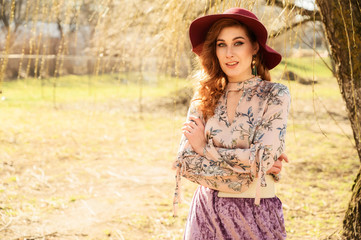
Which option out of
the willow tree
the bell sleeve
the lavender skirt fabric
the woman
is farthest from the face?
the willow tree

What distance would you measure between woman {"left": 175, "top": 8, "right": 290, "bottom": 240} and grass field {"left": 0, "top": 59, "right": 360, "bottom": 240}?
0.67 ft

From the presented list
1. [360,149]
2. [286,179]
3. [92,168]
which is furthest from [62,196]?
[360,149]

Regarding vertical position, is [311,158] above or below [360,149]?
below

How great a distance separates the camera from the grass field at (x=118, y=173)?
3.39 meters

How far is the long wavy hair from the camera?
73.7 inches

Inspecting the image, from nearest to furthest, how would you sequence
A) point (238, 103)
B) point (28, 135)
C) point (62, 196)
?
1. point (238, 103)
2. point (62, 196)
3. point (28, 135)

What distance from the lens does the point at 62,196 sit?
421 centimetres

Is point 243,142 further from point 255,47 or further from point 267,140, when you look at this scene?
point 255,47

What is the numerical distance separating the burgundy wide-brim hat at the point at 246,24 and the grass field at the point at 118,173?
9cm

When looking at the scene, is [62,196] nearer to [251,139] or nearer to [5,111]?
[251,139]

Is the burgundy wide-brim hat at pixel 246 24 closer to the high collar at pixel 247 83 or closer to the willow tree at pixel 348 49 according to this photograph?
the high collar at pixel 247 83

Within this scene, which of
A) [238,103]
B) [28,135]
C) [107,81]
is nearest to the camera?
[238,103]

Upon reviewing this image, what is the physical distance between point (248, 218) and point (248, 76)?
613 mm

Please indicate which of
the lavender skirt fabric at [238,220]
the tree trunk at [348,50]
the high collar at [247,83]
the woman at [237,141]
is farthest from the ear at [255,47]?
the tree trunk at [348,50]
